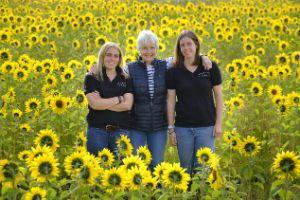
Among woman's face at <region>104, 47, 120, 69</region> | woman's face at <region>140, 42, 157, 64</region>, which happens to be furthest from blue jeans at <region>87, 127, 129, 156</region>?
woman's face at <region>140, 42, 157, 64</region>

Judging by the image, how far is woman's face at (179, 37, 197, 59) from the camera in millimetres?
4629

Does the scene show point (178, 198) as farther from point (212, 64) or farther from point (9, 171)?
point (212, 64)

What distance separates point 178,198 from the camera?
3.50 metres

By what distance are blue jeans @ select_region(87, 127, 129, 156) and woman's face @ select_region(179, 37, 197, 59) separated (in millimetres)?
980

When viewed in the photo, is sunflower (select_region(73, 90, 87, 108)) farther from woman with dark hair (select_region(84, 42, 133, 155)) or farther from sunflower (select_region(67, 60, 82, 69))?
sunflower (select_region(67, 60, 82, 69))

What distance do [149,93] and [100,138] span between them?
657 mm

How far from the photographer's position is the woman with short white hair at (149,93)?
4.79 m

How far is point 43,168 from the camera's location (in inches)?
132

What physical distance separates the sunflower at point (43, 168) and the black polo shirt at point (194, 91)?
1.74 metres

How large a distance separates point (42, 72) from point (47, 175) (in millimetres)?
3883

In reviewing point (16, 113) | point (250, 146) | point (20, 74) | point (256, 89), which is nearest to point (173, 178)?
point (250, 146)

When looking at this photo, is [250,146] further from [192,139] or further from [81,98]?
[81,98]

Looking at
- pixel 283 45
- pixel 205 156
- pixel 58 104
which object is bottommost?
pixel 205 156

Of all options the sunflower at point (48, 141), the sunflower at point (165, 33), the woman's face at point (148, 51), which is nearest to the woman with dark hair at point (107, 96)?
the woman's face at point (148, 51)
